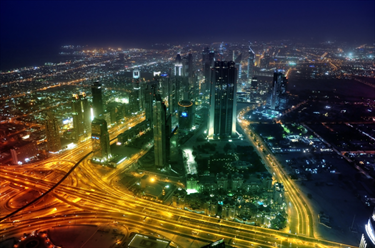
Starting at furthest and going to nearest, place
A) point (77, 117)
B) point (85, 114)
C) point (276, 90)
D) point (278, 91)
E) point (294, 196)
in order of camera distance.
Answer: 1. point (278, 91)
2. point (276, 90)
3. point (85, 114)
4. point (77, 117)
5. point (294, 196)

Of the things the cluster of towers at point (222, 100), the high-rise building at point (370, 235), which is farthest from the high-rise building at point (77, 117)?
the high-rise building at point (370, 235)

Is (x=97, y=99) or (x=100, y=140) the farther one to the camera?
(x=97, y=99)

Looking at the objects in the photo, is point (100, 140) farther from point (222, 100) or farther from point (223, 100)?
point (223, 100)

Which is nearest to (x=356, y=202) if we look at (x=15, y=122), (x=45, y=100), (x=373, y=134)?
(x=373, y=134)

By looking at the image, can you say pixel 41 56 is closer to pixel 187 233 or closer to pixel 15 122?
pixel 15 122

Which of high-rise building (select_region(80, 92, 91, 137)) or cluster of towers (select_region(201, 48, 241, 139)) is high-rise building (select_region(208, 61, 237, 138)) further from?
high-rise building (select_region(80, 92, 91, 137))

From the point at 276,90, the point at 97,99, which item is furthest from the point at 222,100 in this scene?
the point at 276,90
